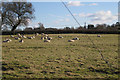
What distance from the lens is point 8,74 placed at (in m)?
4.29

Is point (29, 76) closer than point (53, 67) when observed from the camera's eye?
Yes

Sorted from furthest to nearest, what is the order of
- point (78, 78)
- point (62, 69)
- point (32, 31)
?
point (32, 31), point (62, 69), point (78, 78)

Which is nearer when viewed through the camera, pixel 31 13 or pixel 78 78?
pixel 78 78

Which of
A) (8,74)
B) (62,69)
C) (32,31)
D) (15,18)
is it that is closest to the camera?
(8,74)

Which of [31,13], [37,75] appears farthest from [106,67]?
[31,13]

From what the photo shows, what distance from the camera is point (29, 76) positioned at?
13.5 ft

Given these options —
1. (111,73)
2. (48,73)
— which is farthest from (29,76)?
(111,73)

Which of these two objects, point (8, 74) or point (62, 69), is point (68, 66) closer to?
point (62, 69)

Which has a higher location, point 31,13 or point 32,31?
point 31,13

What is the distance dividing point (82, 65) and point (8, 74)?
92.1 inches

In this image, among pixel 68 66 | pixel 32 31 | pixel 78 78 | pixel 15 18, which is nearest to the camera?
pixel 78 78

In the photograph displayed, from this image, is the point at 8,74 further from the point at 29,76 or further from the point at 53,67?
the point at 53,67

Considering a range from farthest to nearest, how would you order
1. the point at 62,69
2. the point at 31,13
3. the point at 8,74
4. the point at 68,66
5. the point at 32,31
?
the point at 32,31 < the point at 31,13 < the point at 68,66 < the point at 62,69 < the point at 8,74

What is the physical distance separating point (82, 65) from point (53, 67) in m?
0.99
